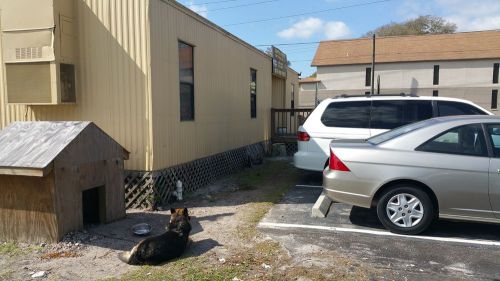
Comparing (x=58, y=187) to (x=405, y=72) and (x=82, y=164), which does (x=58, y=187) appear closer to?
(x=82, y=164)

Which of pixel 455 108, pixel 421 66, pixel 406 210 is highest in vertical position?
pixel 421 66

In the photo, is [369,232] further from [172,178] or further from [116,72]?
[116,72]

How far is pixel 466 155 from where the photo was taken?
5.02 meters

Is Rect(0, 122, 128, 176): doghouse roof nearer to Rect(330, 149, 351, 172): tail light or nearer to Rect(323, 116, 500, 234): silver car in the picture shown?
Rect(330, 149, 351, 172): tail light

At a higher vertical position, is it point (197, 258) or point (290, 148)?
point (290, 148)

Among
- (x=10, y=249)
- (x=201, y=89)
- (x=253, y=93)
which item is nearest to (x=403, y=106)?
(x=201, y=89)

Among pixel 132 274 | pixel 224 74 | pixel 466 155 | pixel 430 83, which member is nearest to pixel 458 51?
pixel 430 83

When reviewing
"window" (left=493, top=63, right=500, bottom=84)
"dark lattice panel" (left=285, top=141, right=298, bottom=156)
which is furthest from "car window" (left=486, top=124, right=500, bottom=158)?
"window" (left=493, top=63, right=500, bottom=84)

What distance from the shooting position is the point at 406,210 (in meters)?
5.21

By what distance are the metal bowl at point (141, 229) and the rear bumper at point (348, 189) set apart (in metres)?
2.61

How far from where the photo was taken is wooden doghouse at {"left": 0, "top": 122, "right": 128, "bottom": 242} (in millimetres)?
4910

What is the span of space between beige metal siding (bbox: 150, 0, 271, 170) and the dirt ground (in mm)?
1754

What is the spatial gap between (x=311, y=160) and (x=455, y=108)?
2814mm

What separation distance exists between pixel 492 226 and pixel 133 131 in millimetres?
5841
